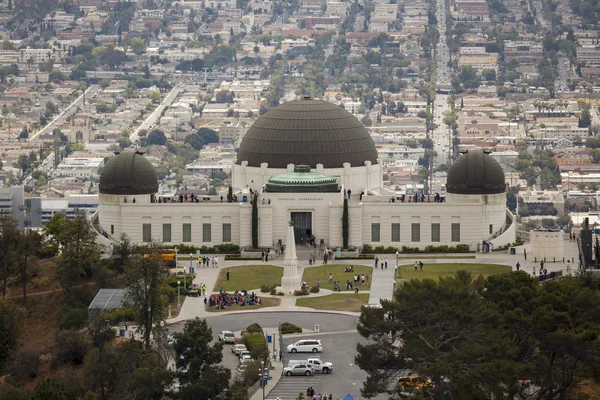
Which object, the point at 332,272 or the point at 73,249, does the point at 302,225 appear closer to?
the point at 332,272

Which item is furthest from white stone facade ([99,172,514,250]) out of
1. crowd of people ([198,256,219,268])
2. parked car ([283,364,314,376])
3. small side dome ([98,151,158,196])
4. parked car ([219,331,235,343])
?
parked car ([283,364,314,376])

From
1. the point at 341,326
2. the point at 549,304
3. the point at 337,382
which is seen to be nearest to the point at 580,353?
the point at 549,304

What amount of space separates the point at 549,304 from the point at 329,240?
3468 cm

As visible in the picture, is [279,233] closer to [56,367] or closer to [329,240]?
[329,240]

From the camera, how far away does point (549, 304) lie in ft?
307

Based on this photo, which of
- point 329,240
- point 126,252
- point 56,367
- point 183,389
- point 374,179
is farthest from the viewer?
point 374,179

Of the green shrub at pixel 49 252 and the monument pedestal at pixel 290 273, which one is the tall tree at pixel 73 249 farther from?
the monument pedestal at pixel 290 273

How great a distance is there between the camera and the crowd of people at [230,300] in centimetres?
10938

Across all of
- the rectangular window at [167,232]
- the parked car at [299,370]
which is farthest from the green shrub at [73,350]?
the rectangular window at [167,232]

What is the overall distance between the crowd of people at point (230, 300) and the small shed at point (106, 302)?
408 centimetres

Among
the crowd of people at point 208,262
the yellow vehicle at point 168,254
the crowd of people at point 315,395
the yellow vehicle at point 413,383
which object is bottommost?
the crowd of people at point 315,395

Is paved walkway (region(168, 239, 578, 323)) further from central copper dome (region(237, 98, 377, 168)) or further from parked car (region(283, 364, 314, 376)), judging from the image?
parked car (region(283, 364, 314, 376))

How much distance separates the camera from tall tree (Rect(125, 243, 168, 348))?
100 m

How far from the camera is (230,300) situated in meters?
110
